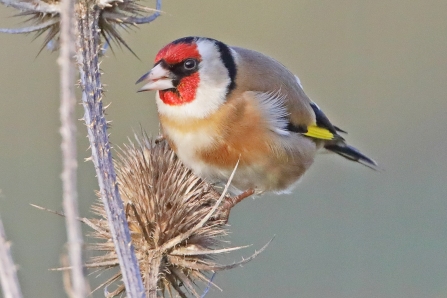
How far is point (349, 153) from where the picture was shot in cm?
371

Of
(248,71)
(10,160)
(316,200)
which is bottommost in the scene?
(316,200)

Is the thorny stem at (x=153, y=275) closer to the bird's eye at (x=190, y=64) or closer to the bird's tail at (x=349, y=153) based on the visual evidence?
the bird's eye at (x=190, y=64)

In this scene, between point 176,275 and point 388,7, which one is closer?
point 176,275

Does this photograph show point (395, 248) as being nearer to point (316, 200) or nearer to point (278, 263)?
point (316, 200)

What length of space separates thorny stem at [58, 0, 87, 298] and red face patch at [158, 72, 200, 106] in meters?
1.58

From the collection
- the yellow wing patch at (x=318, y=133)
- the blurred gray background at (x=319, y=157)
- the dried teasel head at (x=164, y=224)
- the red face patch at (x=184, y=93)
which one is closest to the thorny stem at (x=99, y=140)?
the dried teasel head at (x=164, y=224)

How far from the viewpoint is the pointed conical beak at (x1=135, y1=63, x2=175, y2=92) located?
239cm

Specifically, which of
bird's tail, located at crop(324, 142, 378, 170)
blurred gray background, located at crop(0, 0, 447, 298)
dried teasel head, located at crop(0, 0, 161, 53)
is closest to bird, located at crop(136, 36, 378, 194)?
dried teasel head, located at crop(0, 0, 161, 53)

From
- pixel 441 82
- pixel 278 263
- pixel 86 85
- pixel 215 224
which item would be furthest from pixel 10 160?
pixel 441 82

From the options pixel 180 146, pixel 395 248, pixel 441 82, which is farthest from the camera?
pixel 441 82

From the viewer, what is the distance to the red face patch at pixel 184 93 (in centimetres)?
258

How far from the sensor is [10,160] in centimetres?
507

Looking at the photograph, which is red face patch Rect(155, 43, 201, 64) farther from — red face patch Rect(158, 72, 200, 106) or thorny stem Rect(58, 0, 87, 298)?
thorny stem Rect(58, 0, 87, 298)

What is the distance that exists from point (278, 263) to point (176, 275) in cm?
288
